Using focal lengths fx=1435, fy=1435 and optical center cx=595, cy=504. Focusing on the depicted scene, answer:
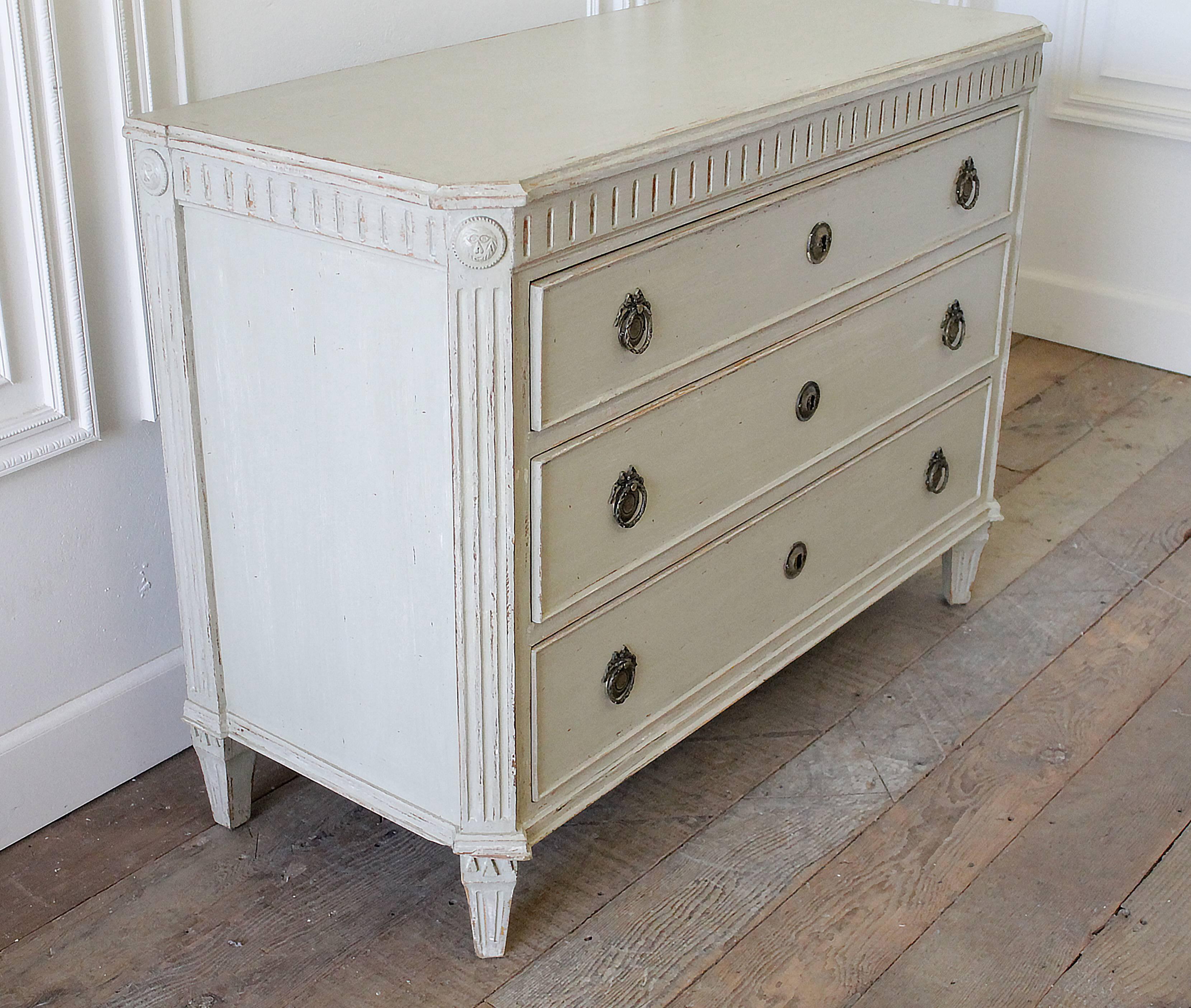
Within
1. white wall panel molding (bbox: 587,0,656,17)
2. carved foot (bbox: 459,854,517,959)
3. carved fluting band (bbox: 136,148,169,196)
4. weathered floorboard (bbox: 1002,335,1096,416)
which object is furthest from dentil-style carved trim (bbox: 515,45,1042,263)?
weathered floorboard (bbox: 1002,335,1096,416)

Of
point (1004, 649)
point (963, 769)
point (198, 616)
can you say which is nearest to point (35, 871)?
point (198, 616)

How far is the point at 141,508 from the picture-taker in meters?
1.96

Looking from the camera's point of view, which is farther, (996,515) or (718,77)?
(996,515)

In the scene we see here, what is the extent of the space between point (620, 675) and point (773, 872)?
1.21ft

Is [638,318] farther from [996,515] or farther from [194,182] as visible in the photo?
[996,515]

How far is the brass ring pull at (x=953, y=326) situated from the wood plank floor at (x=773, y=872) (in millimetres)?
538

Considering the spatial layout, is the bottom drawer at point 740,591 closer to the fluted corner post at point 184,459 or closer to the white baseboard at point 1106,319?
the fluted corner post at point 184,459

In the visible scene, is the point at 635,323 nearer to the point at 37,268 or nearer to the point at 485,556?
the point at 485,556

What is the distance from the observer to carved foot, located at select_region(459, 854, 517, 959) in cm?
169

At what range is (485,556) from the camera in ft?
5.04

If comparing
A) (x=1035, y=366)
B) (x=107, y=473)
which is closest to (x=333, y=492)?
(x=107, y=473)

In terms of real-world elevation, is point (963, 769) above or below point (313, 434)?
below

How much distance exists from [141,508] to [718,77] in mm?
960

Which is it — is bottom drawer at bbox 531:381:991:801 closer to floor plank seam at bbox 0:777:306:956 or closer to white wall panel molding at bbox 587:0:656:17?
floor plank seam at bbox 0:777:306:956
